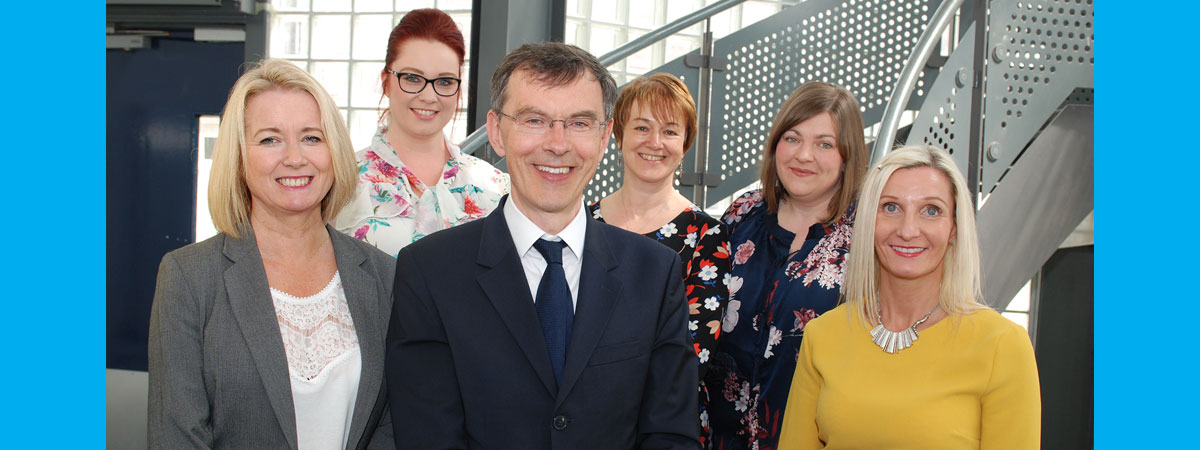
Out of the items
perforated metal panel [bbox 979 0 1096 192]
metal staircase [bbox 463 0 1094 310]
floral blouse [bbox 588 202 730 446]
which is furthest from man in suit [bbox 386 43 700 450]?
perforated metal panel [bbox 979 0 1096 192]

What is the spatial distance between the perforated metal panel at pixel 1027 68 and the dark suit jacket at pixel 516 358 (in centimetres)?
274

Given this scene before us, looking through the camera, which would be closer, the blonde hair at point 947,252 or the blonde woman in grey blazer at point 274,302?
the blonde woman in grey blazer at point 274,302

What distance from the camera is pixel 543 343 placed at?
146 cm

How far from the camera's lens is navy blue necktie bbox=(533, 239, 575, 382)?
1.50 meters

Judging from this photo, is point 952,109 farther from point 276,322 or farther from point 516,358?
point 276,322

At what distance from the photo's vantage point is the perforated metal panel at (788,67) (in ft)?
13.5

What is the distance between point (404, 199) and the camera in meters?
2.21

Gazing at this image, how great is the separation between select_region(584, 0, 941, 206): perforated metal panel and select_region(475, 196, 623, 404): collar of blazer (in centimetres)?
250

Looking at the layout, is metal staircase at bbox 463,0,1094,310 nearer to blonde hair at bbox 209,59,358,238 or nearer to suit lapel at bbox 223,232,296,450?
blonde hair at bbox 209,59,358,238

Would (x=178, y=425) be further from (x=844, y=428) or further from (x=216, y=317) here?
(x=844, y=428)

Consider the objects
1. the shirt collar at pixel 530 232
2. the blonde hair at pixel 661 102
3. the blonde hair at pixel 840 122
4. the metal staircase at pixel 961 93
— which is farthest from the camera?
the metal staircase at pixel 961 93

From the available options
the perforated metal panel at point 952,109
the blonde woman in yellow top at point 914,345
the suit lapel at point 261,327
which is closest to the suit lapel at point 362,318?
the suit lapel at point 261,327

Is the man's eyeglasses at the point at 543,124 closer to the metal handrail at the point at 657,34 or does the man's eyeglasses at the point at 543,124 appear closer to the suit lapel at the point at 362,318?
the suit lapel at the point at 362,318

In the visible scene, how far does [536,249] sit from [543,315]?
0.43 feet
